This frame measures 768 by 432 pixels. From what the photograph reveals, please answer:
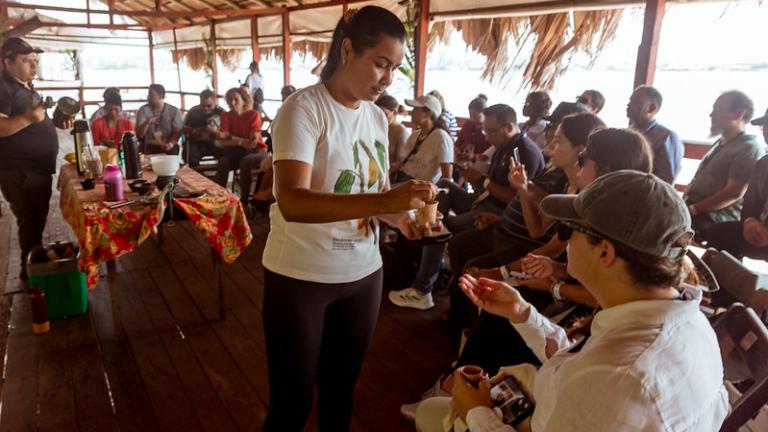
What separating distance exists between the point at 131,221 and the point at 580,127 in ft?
6.98

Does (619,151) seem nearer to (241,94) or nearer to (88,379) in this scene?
(88,379)

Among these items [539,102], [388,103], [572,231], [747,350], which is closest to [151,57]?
[388,103]

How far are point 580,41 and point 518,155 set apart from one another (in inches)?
90.1

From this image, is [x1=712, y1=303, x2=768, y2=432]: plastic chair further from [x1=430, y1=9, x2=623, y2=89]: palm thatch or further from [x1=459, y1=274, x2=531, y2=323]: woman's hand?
[x1=430, y1=9, x2=623, y2=89]: palm thatch

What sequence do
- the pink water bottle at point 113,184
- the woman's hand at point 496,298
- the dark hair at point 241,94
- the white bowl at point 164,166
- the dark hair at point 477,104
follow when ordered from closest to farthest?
the woman's hand at point 496,298
the pink water bottle at point 113,184
the white bowl at point 164,166
the dark hair at point 477,104
the dark hair at point 241,94

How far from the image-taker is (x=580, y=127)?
2.19 meters

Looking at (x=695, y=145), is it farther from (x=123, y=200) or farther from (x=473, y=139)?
(x=123, y=200)

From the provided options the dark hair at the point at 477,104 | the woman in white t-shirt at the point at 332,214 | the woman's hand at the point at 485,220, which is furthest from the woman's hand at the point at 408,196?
the dark hair at the point at 477,104

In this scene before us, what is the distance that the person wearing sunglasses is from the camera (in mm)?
751

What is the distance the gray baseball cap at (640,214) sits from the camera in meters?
0.84

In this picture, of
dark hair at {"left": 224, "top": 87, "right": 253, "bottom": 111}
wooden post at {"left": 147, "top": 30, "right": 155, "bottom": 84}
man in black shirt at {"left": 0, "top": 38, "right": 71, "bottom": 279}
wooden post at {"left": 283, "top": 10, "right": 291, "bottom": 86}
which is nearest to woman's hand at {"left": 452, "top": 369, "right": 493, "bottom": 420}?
man in black shirt at {"left": 0, "top": 38, "right": 71, "bottom": 279}

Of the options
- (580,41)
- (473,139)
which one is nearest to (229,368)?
(473,139)

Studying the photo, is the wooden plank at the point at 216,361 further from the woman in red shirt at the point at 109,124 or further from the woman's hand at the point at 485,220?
the woman in red shirt at the point at 109,124

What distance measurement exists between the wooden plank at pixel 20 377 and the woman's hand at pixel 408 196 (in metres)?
1.83
